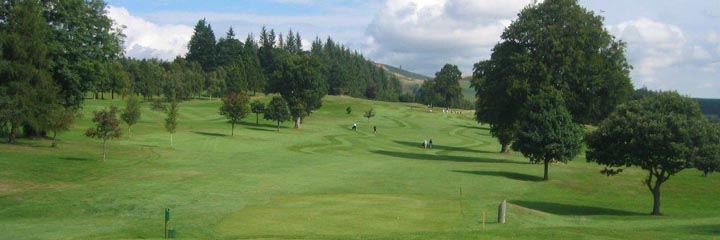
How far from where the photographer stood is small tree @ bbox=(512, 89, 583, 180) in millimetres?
46469

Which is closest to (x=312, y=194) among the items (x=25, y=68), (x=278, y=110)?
(x=25, y=68)

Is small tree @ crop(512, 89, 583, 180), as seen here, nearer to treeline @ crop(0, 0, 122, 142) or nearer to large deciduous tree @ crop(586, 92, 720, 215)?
large deciduous tree @ crop(586, 92, 720, 215)

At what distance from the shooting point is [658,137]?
32062 mm

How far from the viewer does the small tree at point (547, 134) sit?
46469 mm

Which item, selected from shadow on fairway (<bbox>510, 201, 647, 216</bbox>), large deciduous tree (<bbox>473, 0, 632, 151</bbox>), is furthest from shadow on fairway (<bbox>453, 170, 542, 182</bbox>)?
shadow on fairway (<bbox>510, 201, 647, 216</bbox>)

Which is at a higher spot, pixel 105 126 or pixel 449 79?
pixel 449 79

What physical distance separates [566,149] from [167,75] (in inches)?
4162

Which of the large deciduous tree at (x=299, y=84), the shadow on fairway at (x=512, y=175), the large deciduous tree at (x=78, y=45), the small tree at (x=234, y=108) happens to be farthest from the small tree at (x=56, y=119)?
the large deciduous tree at (x=299, y=84)

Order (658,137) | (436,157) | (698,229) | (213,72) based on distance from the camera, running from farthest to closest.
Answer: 1. (213,72)
2. (436,157)
3. (658,137)
4. (698,229)

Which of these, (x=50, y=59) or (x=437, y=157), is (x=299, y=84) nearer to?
(x=437, y=157)

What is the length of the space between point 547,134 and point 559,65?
15211mm

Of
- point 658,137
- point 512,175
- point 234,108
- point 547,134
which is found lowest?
point 512,175

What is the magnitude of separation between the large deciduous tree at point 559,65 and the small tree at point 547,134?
9183 millimetres

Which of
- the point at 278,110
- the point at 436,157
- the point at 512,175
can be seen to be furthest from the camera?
the point at 278,110
